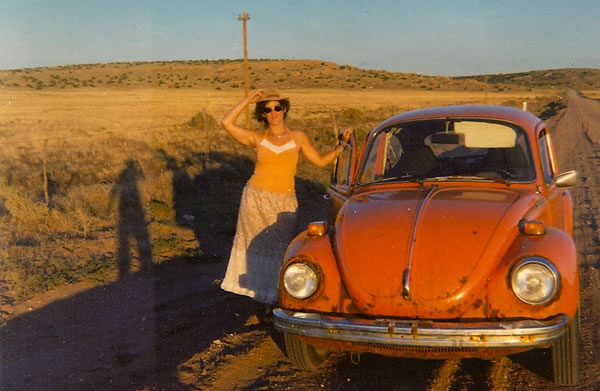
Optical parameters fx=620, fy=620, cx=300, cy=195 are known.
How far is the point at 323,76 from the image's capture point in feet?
301

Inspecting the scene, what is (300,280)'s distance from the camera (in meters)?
4.05

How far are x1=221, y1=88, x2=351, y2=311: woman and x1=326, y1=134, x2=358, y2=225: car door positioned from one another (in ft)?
0.55

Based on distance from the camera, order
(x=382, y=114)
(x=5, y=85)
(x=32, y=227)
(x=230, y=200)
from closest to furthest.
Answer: (x=32, y=227) < (x=230, y=200) < (x=382, y=114) < (x=5, y=85)

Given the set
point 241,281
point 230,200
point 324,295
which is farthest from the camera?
point 230,200

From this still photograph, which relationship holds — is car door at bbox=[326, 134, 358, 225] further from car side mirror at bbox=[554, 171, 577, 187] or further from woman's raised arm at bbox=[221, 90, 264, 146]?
car side mirror at bbox=[554, 171, 577, 187]

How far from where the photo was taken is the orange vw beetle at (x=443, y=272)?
140 inches

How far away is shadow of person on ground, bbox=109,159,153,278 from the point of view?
8295 millimetres

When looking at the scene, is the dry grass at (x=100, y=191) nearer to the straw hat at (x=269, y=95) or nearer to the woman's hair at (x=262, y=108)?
the woman's hair at (x=262, y=108)

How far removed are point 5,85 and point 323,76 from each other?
43949 millimetres

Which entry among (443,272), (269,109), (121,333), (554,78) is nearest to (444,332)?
(443,272)

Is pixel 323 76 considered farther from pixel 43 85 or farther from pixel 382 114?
pixel 382 114

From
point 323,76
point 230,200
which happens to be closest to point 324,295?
point 230,200

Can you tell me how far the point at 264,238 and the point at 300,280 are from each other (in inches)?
57.8

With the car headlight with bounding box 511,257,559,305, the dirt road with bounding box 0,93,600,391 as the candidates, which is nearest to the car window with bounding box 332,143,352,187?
the dirt road with bounding box 0,93,600,391
